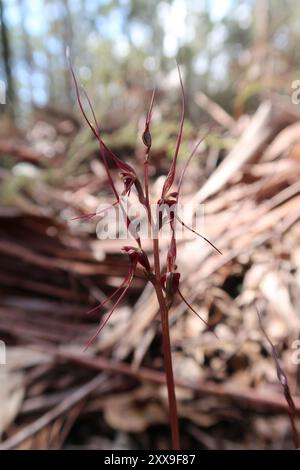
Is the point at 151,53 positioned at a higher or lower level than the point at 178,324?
higher

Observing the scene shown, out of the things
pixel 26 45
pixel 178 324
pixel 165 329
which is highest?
pixel 26 45

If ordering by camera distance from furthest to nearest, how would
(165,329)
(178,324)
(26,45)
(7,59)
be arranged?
(26,45)
(7,59)
(178,324)
(165,329)

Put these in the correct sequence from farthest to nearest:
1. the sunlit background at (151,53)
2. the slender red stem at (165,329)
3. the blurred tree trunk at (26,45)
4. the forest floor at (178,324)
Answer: the blurred tree trunk at (26,45) < the sunlit background at (151,53) < the forest floor at (178,324) < the slender red stem at (165,329)

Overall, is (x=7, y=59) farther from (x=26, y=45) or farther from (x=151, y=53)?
(x=26, y=45)

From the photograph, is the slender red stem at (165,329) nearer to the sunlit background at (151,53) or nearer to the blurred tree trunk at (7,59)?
the sunlit background at (151,53)

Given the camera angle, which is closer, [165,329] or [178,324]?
[165,329]

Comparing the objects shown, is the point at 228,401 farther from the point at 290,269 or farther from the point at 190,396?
the point at 290,269

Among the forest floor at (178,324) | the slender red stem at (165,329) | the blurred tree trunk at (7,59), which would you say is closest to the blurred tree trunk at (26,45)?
the blurred tree trunk at (7,59)

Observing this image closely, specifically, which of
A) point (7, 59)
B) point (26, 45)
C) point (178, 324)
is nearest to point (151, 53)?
point (7, 59)

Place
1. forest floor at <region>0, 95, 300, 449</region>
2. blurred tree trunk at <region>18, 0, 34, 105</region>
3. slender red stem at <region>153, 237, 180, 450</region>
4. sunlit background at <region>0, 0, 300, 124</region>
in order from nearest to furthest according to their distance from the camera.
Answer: slender red stem at <region>153, 237, 180, 450</region> < forest floor at <region>0, 95, 300, 449</region> < sunlit background at <region>0, 0, 300, 124</region> < blurred tree trunk at <region>18, 0, 34, 105</region>

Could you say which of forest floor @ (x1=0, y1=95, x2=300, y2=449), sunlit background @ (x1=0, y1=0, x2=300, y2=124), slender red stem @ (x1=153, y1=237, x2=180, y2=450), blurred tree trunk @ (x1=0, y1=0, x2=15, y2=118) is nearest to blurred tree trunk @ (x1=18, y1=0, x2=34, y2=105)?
sunlit background @ (x1=0, y1=0, x2=300, y2=124)

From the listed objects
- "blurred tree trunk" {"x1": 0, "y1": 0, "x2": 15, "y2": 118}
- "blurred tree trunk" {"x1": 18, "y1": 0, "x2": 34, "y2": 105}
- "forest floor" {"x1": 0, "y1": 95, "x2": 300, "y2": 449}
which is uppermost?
"blurred tree trunk" {"x1": 18, "y1": 0, "x2": 34, "y2": 105}

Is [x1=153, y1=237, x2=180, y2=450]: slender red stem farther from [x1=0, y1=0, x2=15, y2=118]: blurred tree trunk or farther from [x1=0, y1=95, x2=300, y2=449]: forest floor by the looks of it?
[x1=0, y1=0, x2=15, y2=118]: blurred tree trunk
